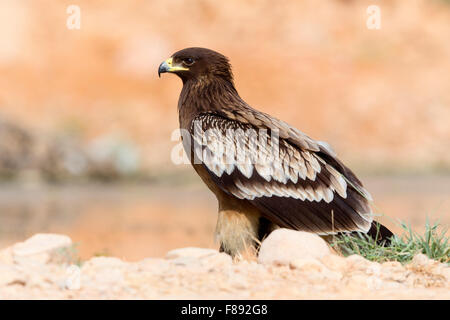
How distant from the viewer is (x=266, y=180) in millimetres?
8938

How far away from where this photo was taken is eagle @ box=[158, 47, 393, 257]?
8.83m

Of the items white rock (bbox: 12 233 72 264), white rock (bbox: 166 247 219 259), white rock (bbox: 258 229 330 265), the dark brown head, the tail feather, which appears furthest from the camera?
the dark brown head

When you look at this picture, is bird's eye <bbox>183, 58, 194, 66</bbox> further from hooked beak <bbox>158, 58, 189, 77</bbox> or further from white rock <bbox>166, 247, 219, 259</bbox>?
white rock <bbox>166, 247, 219, 259</bbox>

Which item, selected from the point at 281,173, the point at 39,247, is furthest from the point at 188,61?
the point at 39,247

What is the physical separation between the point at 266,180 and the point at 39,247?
2652mm

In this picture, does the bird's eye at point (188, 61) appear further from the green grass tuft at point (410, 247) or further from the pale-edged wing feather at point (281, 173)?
the green grass tuft at point (410, 247)

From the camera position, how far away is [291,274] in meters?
7.26

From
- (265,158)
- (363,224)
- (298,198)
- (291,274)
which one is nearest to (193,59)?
(265,158)

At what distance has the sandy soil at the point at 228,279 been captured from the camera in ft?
21.9

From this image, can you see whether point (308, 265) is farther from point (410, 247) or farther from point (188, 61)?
point (188, 61)

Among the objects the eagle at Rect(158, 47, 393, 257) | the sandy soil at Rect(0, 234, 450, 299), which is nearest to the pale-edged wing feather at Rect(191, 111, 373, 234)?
the eagle at Rect(158, 47, 393, 257)

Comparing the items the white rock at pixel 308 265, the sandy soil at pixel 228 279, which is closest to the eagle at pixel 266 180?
the sandy soil at pixel 228 279

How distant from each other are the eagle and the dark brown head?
0.54 metres
